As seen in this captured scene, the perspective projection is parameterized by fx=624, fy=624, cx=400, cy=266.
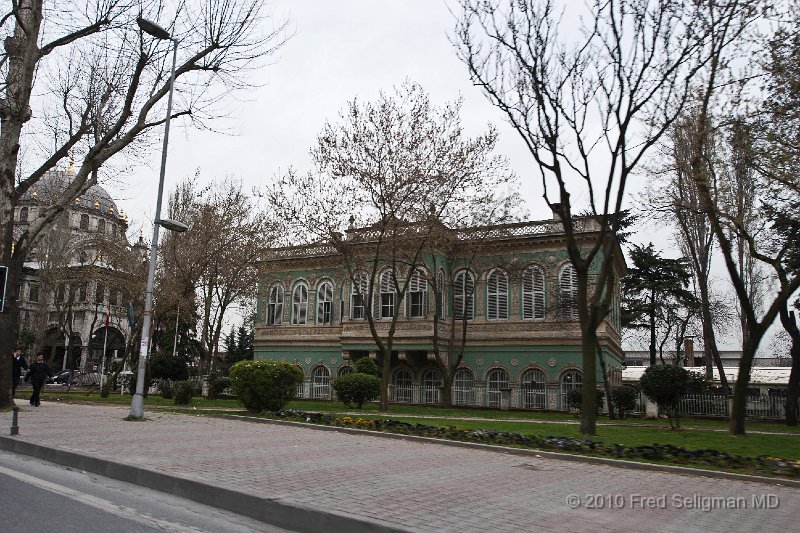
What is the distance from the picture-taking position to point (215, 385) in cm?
3155

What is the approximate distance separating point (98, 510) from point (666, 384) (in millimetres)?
16601

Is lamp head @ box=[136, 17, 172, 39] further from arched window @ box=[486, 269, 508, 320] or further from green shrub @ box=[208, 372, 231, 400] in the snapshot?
arched window @ box=[486, 269, 508, 320]

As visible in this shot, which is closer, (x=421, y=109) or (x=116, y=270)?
(x=421, y=109)

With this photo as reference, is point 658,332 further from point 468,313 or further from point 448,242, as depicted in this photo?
point 448,242

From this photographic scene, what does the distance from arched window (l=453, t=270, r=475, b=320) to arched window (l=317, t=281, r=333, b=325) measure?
8.37 metres

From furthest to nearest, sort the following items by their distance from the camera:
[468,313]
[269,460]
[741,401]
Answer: [468,313], [741,401], [269,460]

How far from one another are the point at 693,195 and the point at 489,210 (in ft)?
37.0

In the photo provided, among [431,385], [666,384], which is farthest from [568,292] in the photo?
[666,384]

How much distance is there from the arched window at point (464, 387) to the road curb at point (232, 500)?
25.7 metres

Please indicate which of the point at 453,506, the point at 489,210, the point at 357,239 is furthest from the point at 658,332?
the point at 453,506

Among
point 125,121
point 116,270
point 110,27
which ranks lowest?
point 116,270

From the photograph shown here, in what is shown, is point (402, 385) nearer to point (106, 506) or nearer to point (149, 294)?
point (149, 294)

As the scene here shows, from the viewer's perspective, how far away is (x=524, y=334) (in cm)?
3253

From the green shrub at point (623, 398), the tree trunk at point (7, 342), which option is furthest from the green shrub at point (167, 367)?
the green shrub at point (623, 398)
